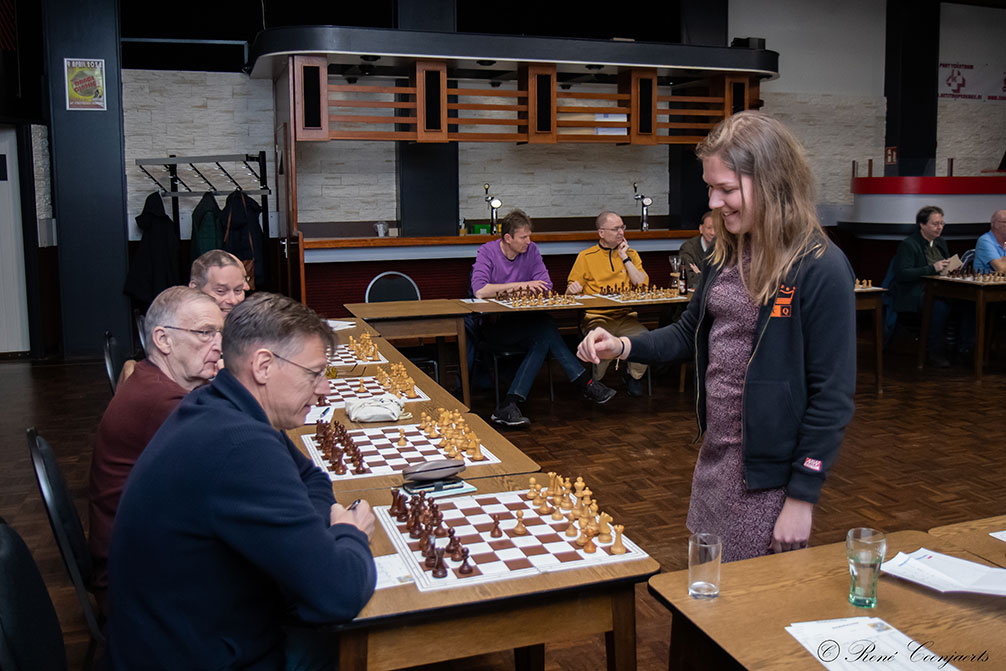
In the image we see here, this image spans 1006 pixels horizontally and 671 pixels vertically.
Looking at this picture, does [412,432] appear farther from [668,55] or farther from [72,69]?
[72,69]

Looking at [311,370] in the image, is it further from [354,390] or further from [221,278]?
[221,278]

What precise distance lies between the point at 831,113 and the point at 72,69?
7940 mm

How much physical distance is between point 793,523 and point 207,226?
21.6ft

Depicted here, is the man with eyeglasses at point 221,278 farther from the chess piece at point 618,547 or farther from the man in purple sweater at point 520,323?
the chess piece at point 618,547

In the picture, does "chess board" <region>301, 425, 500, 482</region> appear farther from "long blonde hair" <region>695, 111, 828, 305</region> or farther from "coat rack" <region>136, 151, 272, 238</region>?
"coat rack" <region>136, 151, 272, 238</region>

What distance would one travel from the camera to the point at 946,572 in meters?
1.66

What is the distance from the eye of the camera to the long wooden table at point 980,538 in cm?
178

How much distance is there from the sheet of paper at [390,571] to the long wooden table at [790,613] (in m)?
0.49

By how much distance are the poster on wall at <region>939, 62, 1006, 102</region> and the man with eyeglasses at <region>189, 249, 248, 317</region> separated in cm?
983

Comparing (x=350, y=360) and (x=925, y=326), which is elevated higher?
(x=350, y=360)

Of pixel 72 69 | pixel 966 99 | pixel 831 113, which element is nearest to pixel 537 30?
pixel 831 113

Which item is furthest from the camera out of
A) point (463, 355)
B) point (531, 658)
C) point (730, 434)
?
point (463, 355)

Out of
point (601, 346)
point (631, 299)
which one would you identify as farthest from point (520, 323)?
point (601, 346)

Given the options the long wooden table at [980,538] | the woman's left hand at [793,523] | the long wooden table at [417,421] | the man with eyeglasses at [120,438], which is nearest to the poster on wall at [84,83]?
the long wooden table at [417,421]
